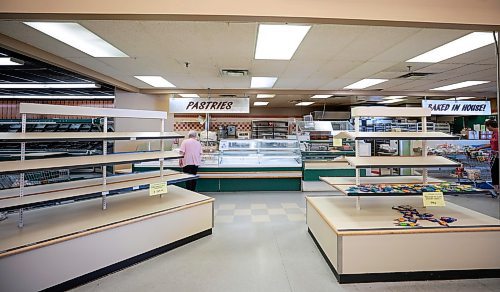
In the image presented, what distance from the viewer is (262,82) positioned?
6957 mm

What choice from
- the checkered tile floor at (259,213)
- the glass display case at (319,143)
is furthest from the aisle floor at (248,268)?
the glass display case at (319,143)

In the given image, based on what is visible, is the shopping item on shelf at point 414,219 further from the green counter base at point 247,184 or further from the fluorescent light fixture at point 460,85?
the fluorescent light fixture at point 460,85

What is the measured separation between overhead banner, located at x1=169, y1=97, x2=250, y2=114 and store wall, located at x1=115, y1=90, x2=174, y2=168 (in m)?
1.58

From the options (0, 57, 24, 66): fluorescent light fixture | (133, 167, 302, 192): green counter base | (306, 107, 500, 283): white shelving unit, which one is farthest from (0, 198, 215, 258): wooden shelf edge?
(0, 57, 24, 66): fluorescent light fixture

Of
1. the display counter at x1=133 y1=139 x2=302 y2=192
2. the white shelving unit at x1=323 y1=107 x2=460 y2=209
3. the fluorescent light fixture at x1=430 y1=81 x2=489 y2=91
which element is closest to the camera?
the white shelving unit at x1=323 y1=107 x2=460 y2=209

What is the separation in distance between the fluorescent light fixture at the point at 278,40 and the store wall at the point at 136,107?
4.41m

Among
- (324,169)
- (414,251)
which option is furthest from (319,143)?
(414,251)

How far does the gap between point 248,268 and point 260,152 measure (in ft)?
13.3

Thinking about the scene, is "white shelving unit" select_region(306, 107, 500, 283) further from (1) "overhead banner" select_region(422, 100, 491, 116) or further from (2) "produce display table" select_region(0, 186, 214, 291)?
(1) "overhead banner" select_region(422, 100, 491, 116)

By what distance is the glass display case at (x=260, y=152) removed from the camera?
21.4 feet

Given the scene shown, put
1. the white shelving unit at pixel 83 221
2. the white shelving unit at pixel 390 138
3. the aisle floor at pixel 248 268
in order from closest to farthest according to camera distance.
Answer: the white shelving unit at pixel 83 221
the aisle floor at pixel 248 268
the white shelving unit at pixel 390 138

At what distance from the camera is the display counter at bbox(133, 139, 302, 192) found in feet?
20.2

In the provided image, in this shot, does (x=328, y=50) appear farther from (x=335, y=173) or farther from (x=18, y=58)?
(x=18, y=58)

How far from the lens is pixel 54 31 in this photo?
11.8ft
